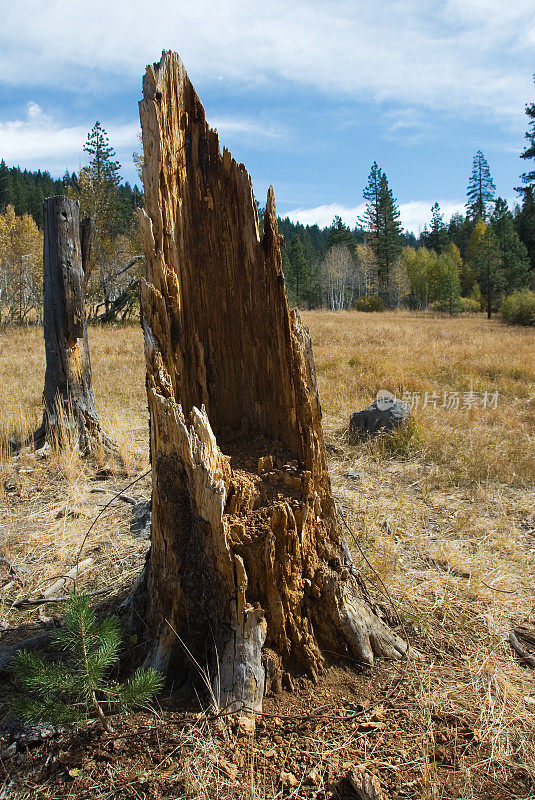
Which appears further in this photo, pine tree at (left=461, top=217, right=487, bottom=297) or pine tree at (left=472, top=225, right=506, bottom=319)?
pine tree at (left=461, top=217, right=487, bottom=297)

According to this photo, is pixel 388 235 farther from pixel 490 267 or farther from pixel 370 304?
pixel 490 267

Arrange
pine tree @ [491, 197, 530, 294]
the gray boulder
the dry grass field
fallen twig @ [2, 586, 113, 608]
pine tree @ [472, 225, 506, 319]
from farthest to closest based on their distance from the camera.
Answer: pine tree @ [491, 197, 530, 294] → pine tree @ [472, 225, 506, 319] → the gray boulder → fallen twig @ [2, 586, 113, 608] → the dry grass field

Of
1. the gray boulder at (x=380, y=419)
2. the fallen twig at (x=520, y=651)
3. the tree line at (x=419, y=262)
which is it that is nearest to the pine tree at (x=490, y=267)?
the tree line at (x=419, y=262)

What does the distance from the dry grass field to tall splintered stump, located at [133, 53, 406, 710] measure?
0.24 metres

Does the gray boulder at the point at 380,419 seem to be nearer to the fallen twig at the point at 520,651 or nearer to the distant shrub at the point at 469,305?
the fallen twig at the point at 520,651

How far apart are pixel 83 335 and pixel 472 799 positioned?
18.5 ft

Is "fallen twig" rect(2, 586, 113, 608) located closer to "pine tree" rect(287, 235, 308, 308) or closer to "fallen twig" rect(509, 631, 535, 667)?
"fallen twig" rect(509, 631, 535, 667)

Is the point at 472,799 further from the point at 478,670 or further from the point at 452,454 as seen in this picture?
the point at 452,454

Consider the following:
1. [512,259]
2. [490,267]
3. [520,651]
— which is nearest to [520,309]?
[490,267]

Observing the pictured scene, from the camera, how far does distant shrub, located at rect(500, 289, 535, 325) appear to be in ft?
94.4

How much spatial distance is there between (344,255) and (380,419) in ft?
209

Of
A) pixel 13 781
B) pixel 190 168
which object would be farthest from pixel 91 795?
pixel 190 168

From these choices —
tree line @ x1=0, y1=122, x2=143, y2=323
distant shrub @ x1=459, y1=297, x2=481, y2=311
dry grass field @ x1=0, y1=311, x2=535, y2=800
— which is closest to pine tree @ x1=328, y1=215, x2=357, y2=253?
distant shrub @ x1=459, y1=297, x2=481, y2=311

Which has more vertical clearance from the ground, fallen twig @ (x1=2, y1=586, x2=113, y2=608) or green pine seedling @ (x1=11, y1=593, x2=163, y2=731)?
green pine seedling @ (x1=11, y1=593, x2=163, y2=731)
